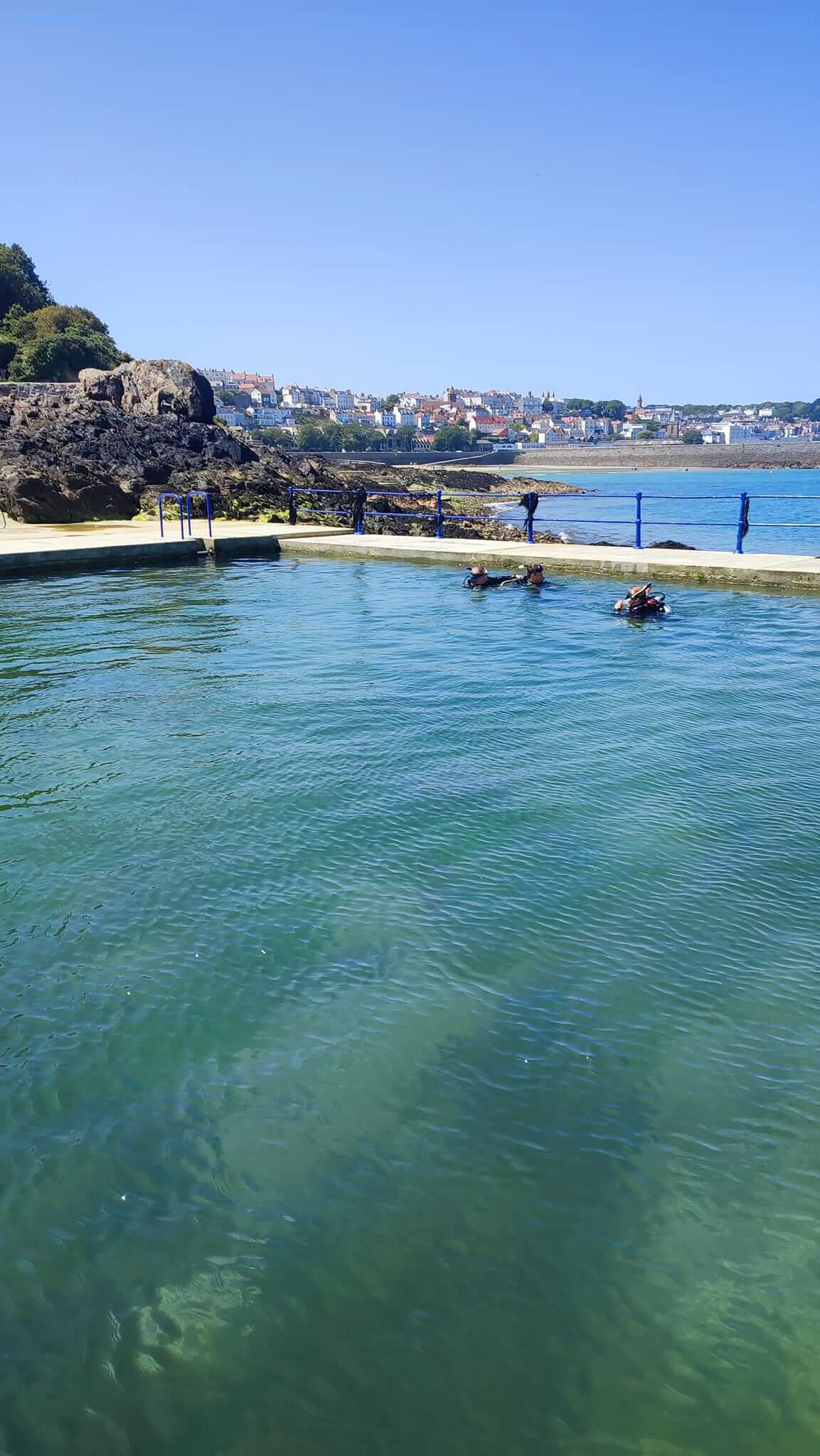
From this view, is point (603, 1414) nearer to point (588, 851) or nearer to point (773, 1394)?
point (773, 1394)

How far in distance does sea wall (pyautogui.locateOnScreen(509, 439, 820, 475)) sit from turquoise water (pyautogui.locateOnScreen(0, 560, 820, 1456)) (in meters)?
160

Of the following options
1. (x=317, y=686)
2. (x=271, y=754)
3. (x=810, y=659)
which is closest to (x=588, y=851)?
(x=271, y=754)

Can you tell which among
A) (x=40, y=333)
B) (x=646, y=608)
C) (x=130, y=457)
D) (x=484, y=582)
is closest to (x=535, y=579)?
(x=484, y=582)

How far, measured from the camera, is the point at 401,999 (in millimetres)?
4867

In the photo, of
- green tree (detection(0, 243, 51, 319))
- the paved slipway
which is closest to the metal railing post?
the paved slipway

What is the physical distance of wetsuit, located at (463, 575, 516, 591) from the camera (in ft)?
57.7

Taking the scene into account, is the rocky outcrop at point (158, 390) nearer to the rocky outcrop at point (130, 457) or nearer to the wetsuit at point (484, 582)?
the rocky outcrop at point (130, 457)

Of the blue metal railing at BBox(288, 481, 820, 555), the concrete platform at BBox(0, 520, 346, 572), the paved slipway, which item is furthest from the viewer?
the concrete platform at BBox(0, 520, 346, 572)

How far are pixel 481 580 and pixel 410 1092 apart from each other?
14.1 m

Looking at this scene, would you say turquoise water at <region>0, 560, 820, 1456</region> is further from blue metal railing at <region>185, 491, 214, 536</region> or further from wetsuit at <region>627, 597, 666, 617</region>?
blue metal railing at <region>185, 491, 214, 536</region>

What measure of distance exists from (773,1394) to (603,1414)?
0.52 meters

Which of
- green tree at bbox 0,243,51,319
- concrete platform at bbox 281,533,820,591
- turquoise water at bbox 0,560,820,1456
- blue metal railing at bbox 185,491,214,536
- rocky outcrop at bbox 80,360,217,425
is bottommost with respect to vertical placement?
turquoise water at bbox 0,560,820,1456

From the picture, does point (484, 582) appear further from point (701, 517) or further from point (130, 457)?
point (701, 517)

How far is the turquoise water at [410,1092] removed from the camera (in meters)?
2.93
